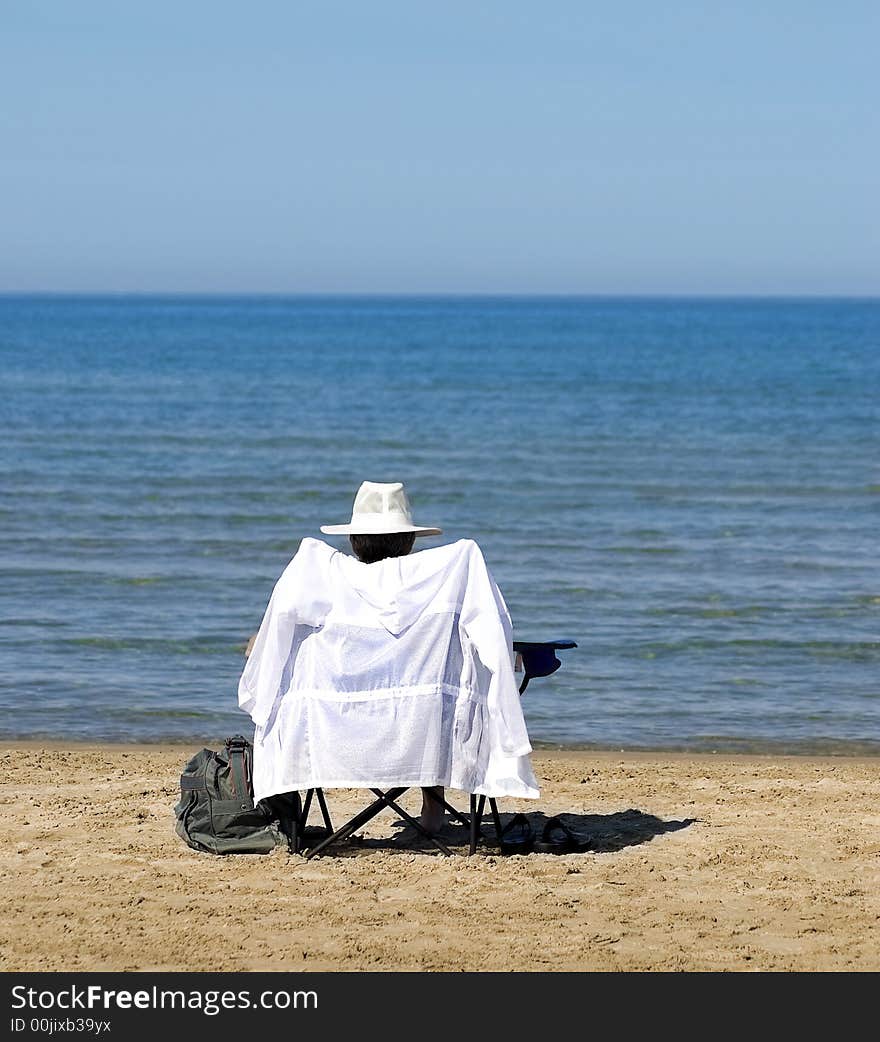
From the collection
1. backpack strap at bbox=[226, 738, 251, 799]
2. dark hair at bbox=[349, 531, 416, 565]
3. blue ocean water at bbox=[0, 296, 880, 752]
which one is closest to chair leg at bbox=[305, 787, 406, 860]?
backpack strap at bbox=[226, 738, 251, 799]

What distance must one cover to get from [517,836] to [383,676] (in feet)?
2.93

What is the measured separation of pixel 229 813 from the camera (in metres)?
5.87

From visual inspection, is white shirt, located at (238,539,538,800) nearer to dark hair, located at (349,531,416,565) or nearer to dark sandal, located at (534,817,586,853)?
dark hair, located at (349,531,416,565)

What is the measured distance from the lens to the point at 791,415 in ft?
99.1

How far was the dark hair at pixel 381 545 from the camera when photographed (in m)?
5.62

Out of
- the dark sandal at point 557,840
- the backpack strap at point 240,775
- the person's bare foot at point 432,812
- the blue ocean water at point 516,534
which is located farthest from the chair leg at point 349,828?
the blue ocean water at point 516,534

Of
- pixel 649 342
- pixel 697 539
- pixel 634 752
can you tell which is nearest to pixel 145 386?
pixel 697 539

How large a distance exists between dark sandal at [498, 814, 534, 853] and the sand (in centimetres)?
9

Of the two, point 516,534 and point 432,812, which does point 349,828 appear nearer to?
point 432,812

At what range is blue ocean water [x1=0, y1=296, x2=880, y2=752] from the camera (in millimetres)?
9086

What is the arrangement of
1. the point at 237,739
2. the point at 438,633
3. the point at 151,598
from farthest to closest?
the point at 151,598 → the point at 237,739 → the point at 438,633

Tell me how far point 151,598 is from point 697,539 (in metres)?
5.57

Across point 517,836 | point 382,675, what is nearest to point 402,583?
point 382,675
